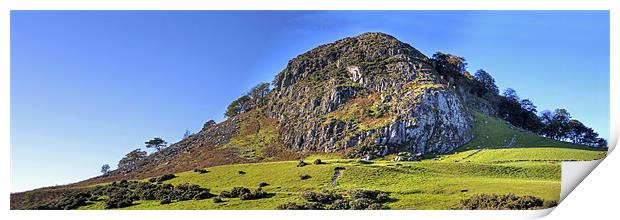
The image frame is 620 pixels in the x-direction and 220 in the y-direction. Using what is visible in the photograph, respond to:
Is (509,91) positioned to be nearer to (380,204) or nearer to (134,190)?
(380,204)

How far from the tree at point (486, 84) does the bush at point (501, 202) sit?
1694 inches

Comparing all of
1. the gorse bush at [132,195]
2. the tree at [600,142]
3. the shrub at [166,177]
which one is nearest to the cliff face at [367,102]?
the shrub at [166,177]

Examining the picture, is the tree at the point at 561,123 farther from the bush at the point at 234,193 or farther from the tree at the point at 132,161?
the tree at the point at 132,161

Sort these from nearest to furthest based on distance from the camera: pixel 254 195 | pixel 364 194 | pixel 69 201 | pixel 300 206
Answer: pixel 300 206 < pixel 364 194 < pixel 254 195 < pixel 69 201

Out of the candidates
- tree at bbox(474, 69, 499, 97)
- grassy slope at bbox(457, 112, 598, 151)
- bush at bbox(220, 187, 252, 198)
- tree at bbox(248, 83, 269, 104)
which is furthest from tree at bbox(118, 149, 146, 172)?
tree at bbox(474, 69, 499, 97)

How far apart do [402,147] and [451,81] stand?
74.7ft

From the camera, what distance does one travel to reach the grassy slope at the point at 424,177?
42331 millimetres

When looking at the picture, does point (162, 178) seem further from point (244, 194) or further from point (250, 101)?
point (250, 101)

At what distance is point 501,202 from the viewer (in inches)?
1585

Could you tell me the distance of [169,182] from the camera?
52.9 metres

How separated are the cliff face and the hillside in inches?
5.9

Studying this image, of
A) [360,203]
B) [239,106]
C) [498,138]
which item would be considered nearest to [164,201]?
[360,203]

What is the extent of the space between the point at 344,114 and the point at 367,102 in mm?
3477
